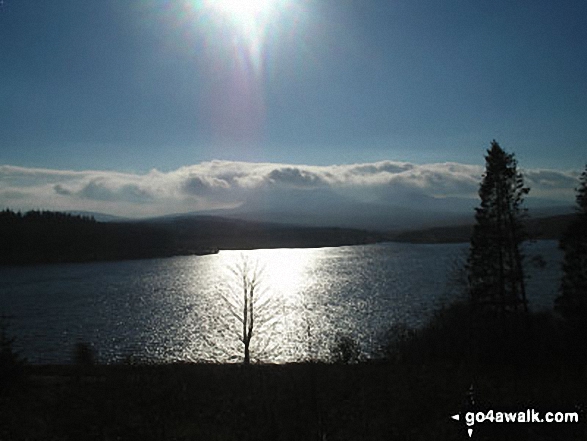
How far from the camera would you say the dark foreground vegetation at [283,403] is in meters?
9.88

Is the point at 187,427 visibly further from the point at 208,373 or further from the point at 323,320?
the point at 323,320

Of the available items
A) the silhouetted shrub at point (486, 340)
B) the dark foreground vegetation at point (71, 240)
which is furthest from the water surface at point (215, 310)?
the dark foreground vegetation at point (71, 240)

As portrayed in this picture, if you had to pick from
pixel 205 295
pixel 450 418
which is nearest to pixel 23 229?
pixel 205 295

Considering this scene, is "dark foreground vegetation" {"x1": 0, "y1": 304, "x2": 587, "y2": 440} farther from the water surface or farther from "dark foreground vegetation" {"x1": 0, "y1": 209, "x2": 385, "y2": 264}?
"dark foreground vegetation" {"x1": 0, "y1": 209, "x2": 385, "y2": 264}

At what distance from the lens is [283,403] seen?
12.2 meters

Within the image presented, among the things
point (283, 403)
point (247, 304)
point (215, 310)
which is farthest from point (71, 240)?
point (283, 403)

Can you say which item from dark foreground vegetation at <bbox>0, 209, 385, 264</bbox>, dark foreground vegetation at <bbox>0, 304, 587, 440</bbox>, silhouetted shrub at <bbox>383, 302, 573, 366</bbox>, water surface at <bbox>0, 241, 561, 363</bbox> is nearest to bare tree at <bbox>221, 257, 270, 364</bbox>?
water surface at <bbox>0, 241, 561, 363</bbox>

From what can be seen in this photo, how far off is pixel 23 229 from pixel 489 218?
160990 millimetres

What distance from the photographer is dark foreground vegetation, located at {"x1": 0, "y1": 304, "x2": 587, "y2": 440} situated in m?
9.88

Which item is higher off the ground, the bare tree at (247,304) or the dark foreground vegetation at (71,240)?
the dark foreground vegetation at (71,240)

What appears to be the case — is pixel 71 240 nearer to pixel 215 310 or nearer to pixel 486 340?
pixel 215 310

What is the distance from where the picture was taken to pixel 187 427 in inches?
415

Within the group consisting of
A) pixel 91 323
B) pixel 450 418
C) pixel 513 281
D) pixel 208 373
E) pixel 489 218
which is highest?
pixel 489 218

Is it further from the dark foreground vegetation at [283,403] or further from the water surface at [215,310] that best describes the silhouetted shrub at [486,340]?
the water surface at [215,310]
